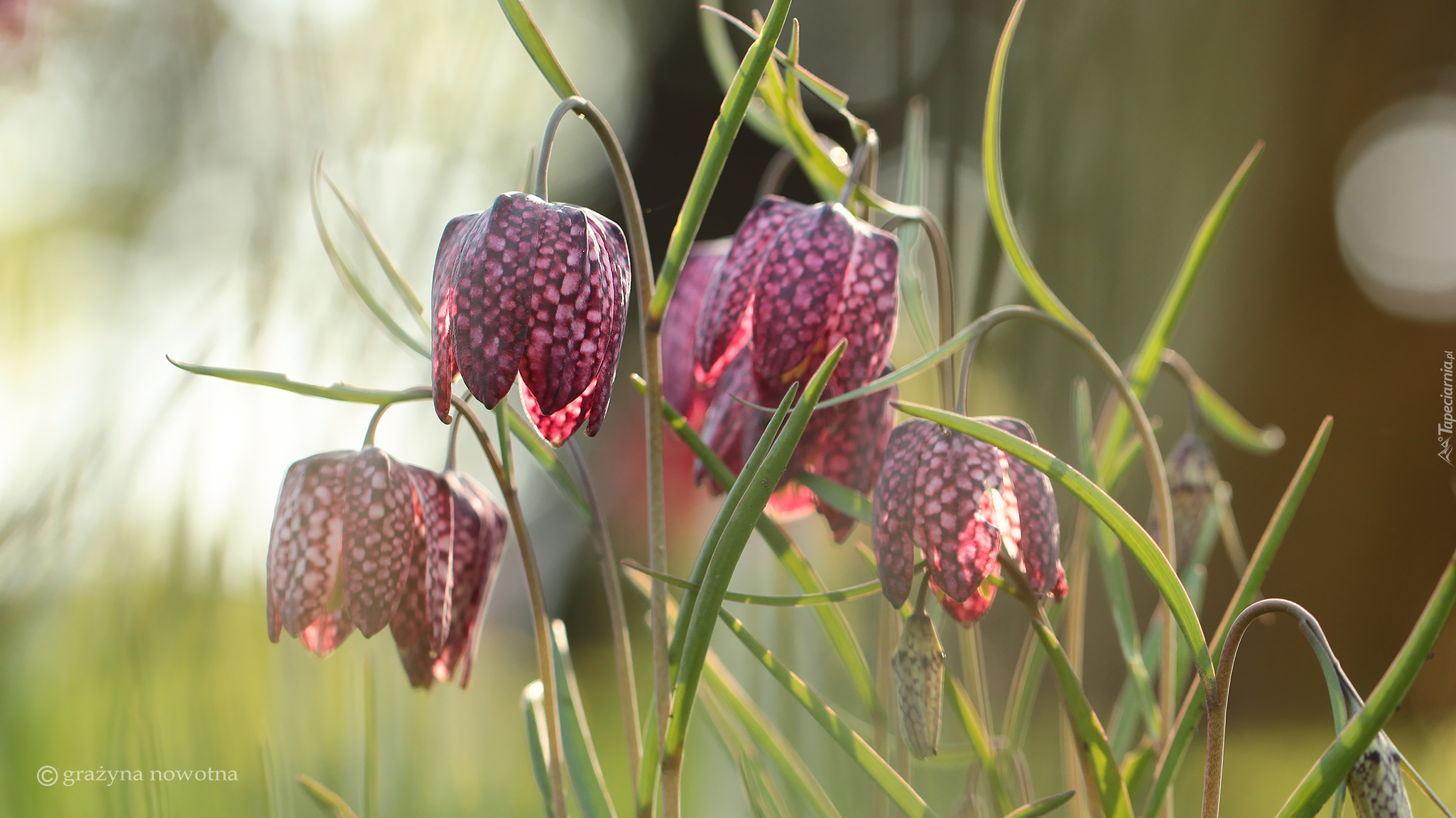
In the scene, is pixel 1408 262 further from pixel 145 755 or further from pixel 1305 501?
pixel 145 755

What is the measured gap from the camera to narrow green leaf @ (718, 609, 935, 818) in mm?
639

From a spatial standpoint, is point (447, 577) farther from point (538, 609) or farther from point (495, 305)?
point (495, 305)

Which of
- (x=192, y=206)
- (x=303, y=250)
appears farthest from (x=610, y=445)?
(x=303, y=250)

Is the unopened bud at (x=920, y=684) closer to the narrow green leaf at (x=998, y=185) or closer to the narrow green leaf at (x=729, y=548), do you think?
the narrow green leaf at (x=729, y=548)

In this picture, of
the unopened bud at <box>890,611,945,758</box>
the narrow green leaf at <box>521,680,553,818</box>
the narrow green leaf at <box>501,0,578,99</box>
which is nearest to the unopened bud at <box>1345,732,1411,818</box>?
the unopened bud at <box>890,611,945,758</box>

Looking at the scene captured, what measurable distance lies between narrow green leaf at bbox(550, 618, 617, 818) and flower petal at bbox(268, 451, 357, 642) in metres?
0.21

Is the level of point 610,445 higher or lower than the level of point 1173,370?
lower

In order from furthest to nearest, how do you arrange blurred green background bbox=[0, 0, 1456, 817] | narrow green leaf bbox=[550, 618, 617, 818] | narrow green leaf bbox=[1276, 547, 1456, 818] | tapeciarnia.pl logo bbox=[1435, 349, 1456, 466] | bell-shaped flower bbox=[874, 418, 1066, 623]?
tapeciarnia.pl logo bbox=[1435, 349, 1456, 466], blurred green background bbox=[0, 0, 1456, 817], narrow green leaf bbox=[550, 618, 617, 818], bell-shaped flower bbox=[874, 418, 1066, 623], narrow green leaf bbox=[1276, 547, 1456, 818]

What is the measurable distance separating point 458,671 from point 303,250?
80 centimetres

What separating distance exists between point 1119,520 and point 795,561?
0.98 ft

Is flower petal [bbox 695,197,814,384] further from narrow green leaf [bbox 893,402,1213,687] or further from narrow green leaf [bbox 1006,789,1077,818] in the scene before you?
narrow green leaf [bbox 1006,789,1077,818]

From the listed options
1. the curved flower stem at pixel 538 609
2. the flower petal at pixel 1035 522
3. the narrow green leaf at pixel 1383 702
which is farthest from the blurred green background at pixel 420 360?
the narrow green leaf at pixel 1383 702

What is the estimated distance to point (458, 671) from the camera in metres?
0.79

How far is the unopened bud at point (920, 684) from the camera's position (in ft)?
2.11
